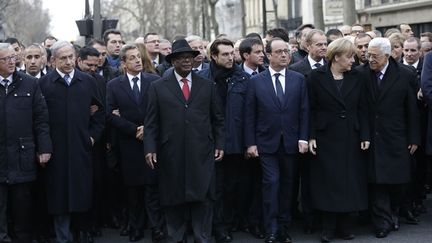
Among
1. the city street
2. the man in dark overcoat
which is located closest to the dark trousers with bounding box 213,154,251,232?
the city street

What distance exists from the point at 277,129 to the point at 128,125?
1.83 metres

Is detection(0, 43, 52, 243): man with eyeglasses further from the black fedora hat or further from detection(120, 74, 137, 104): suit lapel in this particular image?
the black fedora hat

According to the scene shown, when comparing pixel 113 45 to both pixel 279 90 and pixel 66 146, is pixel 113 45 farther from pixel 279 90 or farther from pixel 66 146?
pixel 279 90

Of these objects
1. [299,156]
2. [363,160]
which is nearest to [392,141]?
[363,160]

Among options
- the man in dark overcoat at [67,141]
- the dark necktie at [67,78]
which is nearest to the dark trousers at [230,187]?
the man in dark overcoat at [67,141]

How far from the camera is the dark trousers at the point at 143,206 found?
1006 cm

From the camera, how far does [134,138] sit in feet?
33.4

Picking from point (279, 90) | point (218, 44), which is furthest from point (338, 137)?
point (218, 44)

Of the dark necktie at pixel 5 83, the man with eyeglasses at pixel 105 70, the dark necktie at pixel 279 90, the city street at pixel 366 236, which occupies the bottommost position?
the city street at pixel 366 236

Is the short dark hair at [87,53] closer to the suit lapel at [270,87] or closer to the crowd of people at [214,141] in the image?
the crowd of people at [214,141]

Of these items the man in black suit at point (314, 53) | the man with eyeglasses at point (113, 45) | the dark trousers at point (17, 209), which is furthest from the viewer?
the man with eyeglasses at point (113, 45)

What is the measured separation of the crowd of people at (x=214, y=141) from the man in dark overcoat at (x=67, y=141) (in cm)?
1

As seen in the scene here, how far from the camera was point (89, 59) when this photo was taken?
1079 cm

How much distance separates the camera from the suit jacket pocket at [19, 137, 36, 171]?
9297 millimetres
